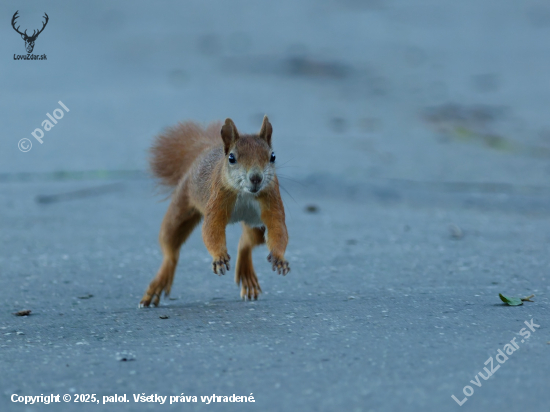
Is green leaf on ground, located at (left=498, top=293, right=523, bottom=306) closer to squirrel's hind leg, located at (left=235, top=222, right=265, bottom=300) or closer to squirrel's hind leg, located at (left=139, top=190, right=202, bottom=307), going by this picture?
squirrel's hind leg, located at (left=235, top=222, right=265, bottom=300)

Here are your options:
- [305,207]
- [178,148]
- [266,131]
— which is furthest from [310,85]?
[266,131]

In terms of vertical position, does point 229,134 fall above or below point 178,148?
above

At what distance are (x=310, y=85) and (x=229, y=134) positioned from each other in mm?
7045

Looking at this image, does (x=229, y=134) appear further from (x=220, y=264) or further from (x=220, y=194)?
(x=220, y=264)

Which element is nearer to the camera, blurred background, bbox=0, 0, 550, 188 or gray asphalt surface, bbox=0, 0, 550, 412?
gray asphalt surface, bbox=0, 0, 550, 412

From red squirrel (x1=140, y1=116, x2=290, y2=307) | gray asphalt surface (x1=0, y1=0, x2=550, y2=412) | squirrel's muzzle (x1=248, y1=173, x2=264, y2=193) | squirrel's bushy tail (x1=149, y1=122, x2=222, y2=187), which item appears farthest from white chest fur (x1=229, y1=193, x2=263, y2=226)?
squirrel's bushy tail (x1=149, y1=122, x2=222, y2=187)

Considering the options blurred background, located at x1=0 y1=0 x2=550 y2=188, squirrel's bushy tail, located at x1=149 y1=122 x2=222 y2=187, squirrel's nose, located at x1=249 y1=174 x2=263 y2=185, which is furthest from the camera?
blurred background, located at x1=0 y1=0 x2=550 y2=188

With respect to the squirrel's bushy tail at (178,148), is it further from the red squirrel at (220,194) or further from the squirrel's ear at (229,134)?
the squirrel's ear at (229,134)

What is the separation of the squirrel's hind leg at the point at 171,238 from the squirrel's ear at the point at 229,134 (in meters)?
0.66

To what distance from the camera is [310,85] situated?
1055cm

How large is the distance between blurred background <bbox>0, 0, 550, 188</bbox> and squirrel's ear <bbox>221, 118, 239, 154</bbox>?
11.2 feet

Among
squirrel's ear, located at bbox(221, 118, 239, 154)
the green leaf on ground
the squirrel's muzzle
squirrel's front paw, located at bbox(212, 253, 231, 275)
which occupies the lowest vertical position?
the green leaf on ground

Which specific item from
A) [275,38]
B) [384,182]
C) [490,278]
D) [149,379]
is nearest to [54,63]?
[275,38]

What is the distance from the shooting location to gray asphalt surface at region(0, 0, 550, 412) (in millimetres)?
2752
